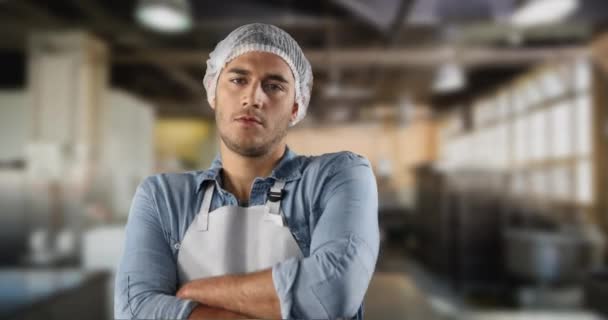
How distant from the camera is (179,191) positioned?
2.19ft

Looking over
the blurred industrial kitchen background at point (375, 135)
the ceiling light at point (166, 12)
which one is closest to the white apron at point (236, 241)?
the blurred industrial kitchen background at point (375, 135)

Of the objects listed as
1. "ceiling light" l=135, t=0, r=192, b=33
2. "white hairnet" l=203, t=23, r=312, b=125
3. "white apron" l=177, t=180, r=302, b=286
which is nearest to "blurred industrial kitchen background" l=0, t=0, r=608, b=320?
"ceiling light" l=135, t=0, r=192, b=33

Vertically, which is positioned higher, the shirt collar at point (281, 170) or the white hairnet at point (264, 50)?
the white hairnet at point (264, 50)

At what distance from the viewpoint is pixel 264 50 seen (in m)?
0.58

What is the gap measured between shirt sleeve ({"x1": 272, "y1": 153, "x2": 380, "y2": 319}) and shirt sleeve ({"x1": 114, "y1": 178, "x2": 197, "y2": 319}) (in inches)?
5.1

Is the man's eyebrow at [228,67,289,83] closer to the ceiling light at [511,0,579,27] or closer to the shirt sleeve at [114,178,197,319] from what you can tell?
the shirt sleeve at [114,178,197,319]

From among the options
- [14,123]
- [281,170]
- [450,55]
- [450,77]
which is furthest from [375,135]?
[14,123]

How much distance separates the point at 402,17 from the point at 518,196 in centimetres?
470

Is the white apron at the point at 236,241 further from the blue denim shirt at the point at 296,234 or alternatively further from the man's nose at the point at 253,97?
the man's nose at the point at 253,97

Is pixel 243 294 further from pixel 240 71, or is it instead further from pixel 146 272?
pixel 240 71

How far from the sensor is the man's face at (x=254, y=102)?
1.81ft

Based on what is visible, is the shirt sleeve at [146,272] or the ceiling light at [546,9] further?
the ceiling light at [546,9]

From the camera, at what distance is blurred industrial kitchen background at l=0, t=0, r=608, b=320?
8.93ft

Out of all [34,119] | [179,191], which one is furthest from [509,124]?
[179,191]
